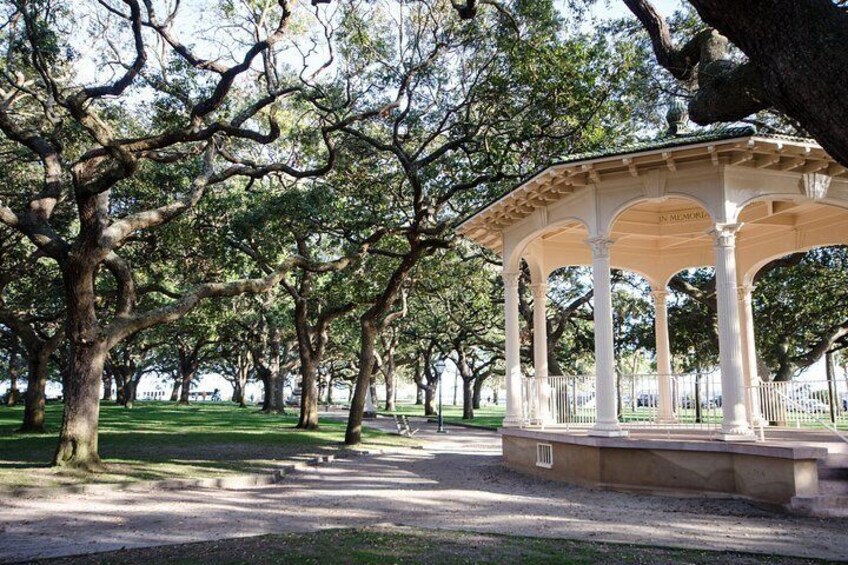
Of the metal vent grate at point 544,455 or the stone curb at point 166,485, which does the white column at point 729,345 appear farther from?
the stone curb at point 166,485

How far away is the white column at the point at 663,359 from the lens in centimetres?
1528

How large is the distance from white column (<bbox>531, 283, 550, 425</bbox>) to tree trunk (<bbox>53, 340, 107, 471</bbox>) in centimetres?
897

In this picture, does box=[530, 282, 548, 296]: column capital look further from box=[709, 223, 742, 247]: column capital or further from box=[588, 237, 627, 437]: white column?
box=[709, 223, 742, 247]: column capital

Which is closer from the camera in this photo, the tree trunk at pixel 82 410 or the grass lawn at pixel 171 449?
the grass lawn at pixel 171 449

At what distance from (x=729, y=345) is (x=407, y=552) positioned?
683 cm

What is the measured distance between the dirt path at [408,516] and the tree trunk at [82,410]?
2110 mm

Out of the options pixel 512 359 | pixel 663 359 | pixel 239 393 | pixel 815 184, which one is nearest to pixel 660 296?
pixel 663 359

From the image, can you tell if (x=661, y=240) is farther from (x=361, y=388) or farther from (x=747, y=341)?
(x=361, y=388)

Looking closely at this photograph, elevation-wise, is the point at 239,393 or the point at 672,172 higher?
the point at 672,172

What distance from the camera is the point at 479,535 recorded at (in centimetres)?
738

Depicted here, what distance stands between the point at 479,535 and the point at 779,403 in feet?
27.5

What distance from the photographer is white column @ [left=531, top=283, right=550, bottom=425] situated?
1406 cm

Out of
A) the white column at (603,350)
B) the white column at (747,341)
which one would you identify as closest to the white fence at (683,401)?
the white column at (603,350)

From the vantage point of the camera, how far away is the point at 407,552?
638 centimetres
